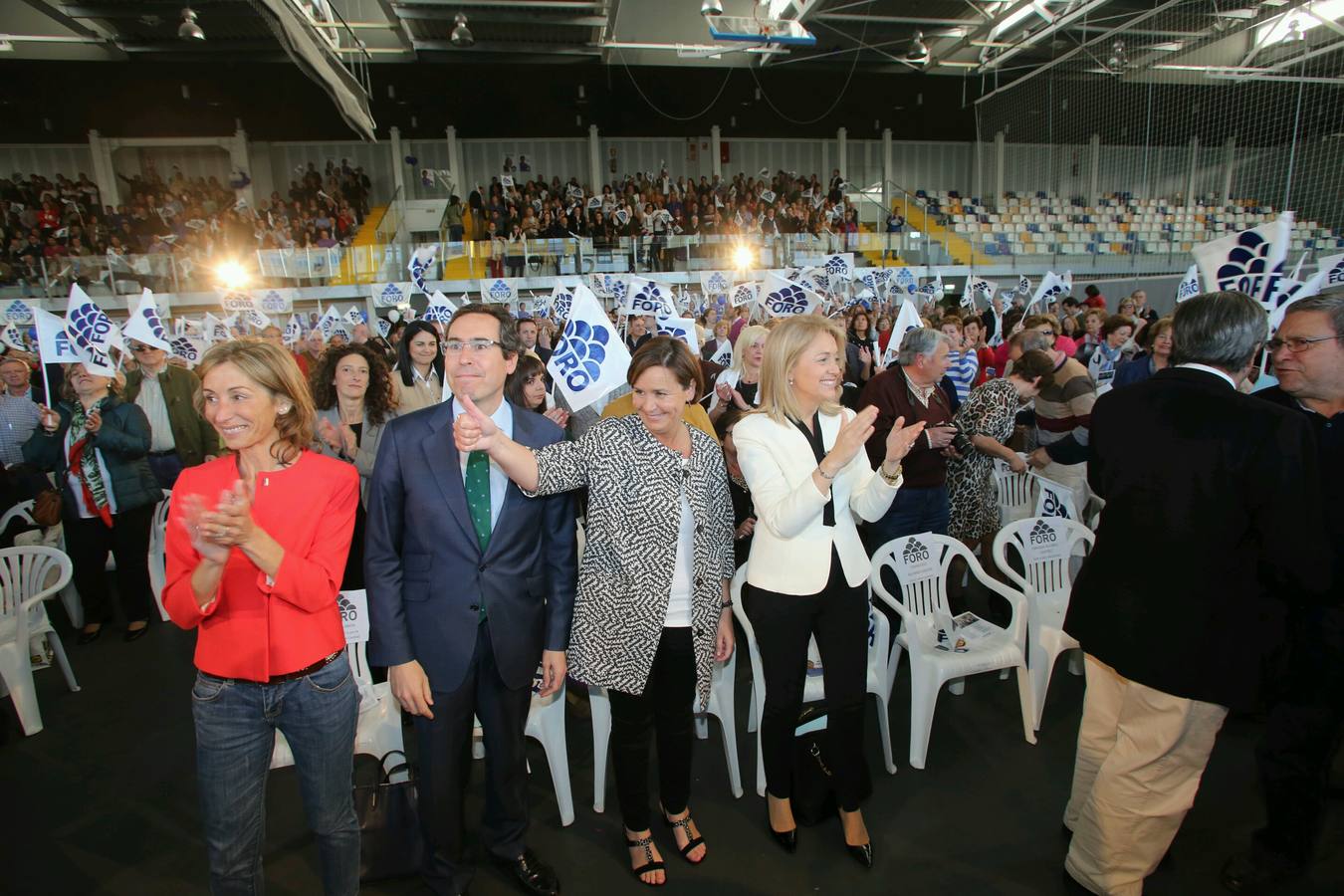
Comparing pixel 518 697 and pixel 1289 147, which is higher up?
pixel 1289 147

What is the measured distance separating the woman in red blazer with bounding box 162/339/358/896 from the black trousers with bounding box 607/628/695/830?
0.85m

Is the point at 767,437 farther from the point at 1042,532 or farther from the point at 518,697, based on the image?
the point at 1042,532

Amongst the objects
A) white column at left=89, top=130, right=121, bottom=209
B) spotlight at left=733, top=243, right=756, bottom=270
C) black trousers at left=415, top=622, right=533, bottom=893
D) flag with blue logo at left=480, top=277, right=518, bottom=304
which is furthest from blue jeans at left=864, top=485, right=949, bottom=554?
white column at left=89, top=130, right=121, bottom=209

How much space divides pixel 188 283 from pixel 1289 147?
23.3 metres

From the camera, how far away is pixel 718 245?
48.8 feet

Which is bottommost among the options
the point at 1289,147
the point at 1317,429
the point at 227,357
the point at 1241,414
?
the point at 1317,429

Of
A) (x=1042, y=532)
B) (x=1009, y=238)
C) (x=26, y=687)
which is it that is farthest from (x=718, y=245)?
(x=26, y=687)

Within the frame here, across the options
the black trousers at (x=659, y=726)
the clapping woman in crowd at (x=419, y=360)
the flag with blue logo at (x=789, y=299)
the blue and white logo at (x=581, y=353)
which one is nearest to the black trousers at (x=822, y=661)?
the black trousers at (x=659, y=726)

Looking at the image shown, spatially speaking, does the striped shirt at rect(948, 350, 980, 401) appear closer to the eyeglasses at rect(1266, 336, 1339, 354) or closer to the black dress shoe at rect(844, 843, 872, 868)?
the eyeglasses at rect(1266, 336, 1339, 354)

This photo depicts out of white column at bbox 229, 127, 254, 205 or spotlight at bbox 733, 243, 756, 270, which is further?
white column at bbox 229, 127, 254, 205

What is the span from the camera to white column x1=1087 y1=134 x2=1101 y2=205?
1950cm

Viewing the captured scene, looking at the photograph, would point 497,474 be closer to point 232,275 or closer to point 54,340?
point 54,340

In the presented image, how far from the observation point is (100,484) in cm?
430

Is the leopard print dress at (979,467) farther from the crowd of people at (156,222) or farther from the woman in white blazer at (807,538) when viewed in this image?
the crowd of people at (156,222)
